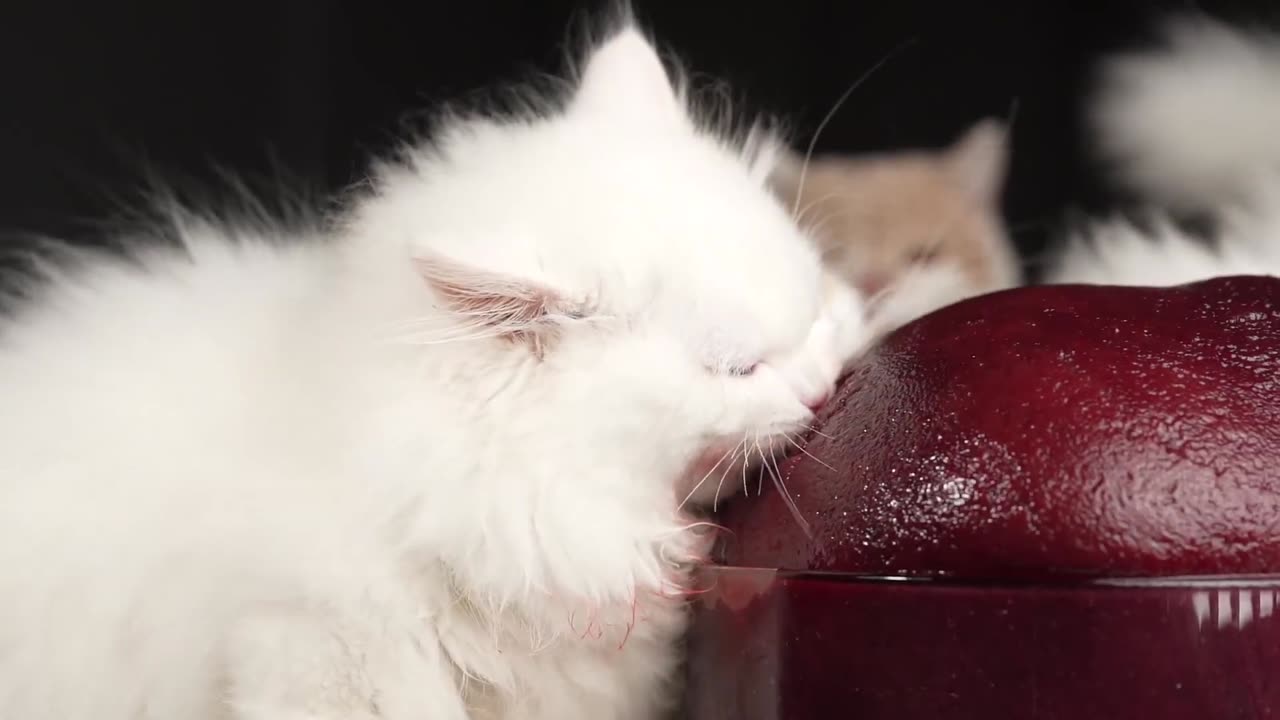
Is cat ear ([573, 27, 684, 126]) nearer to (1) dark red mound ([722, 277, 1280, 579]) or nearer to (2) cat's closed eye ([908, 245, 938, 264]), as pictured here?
(1) dark red mound ([722, 277, 1280, 579])

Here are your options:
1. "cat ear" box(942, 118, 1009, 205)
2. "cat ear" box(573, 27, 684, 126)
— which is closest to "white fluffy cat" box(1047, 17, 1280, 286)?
"cat ear" box(942, 118, 1009, 205)

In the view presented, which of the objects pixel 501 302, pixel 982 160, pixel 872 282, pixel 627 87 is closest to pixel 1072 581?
pixel 501 302

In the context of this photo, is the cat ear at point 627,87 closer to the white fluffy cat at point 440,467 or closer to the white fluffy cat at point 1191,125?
the white fluffy cat at point 440,467

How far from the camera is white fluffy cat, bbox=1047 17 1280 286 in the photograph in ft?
3.85

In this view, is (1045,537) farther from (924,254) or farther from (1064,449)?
(924,254)

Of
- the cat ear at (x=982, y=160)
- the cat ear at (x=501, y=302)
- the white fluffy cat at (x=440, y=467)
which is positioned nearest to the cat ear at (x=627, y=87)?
the white fluffy cat at (x=440, y=467)

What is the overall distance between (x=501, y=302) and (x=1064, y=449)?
1.08ft

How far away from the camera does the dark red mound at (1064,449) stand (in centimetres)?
51

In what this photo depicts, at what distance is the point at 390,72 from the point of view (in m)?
1.38

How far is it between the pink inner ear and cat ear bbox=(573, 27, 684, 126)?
28cm

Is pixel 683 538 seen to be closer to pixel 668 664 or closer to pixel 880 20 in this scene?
pixel 668 664

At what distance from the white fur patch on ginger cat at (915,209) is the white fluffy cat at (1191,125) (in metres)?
0.17

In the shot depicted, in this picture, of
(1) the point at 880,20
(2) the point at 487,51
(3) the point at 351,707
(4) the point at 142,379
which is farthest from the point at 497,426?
(1) the point at 880,20

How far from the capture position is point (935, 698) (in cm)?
51
